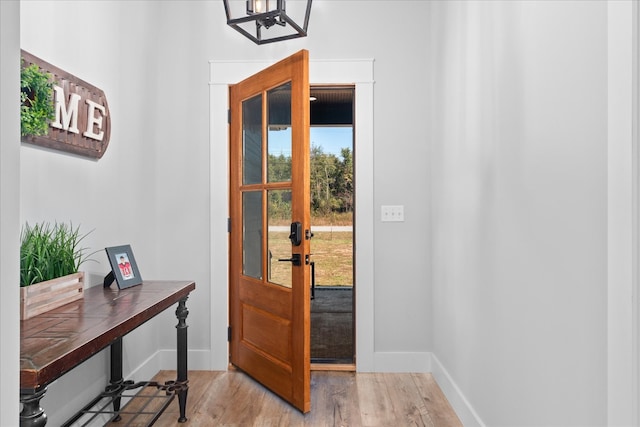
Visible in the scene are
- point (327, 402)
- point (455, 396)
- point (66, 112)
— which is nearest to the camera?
point (66, 112)

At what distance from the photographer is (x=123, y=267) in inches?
80.8

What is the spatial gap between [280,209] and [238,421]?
4.02 feet

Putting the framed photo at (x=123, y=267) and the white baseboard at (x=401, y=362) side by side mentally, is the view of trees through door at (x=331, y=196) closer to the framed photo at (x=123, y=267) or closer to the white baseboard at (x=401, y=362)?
the white baseboard at (x=401, y=362)

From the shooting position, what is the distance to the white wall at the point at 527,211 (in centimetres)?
112

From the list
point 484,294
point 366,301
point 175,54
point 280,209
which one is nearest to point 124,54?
point 175,54

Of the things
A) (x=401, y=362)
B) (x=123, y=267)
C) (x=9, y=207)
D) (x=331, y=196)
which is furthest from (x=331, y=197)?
(x=9, y=207)

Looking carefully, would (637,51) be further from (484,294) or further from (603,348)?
(484,294)

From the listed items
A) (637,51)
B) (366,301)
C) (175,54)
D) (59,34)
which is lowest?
(366,301)

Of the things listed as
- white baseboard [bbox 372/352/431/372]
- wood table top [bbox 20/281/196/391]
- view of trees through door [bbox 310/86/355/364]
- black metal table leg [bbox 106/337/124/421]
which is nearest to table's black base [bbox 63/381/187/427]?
black metal table leg [bbox 106/337/124/421]

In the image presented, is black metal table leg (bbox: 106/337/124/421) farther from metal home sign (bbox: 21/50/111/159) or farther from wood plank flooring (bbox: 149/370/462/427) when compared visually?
metal home sign (bbox: 21/50/111/159)

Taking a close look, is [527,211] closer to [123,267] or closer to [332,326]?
[123,267]

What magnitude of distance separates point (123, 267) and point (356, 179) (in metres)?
1.58

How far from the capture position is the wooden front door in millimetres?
2307

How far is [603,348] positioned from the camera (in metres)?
1.06
